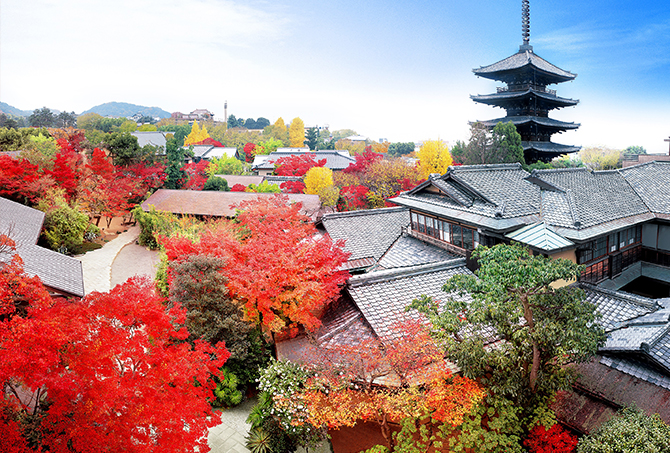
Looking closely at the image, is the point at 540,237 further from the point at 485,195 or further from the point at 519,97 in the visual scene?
the point at 519,97

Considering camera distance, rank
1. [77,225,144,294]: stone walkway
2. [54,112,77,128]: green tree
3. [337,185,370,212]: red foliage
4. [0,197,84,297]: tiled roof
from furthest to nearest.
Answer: [54,112,77,128]: green tree, [337,185,370,212]: red foliage, [77,225,144,294]: stone walkway, [0,197,84,297]: tiled roof

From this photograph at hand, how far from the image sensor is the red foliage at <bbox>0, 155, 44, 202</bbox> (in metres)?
25.3

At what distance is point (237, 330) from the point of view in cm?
1438

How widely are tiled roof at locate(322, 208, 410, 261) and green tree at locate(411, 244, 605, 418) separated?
389 inches

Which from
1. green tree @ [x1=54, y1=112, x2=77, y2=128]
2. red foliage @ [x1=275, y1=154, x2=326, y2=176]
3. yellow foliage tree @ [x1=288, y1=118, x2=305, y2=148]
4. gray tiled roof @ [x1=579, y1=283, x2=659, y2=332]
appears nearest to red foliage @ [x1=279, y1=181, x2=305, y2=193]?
red foliage @ [x1=275, y1=154, x2=326, y2=176]

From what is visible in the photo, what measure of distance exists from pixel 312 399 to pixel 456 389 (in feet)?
12.4

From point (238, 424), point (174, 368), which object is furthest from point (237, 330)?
point (174, 368)

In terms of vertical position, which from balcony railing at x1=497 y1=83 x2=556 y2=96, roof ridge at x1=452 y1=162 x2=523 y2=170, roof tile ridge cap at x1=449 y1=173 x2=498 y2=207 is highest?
balcony railing at x1=497 y1=83 x2=556 y2=96

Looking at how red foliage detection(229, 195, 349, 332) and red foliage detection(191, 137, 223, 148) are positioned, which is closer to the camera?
red foliage detection(229, 195, 349, 332)

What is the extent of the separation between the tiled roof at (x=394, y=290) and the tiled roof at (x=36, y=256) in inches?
427

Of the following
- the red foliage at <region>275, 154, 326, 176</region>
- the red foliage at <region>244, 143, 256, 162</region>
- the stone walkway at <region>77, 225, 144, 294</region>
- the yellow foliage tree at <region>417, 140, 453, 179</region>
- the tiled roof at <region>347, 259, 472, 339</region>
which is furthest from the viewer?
the red foliage at <region>244, 143, 256, 162</region>

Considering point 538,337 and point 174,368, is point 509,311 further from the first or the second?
point 174,368

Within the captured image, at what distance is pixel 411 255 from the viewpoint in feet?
61.6

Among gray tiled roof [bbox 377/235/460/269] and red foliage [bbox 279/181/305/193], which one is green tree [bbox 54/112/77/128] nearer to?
red foliage [bbox 279/181/305/193]
